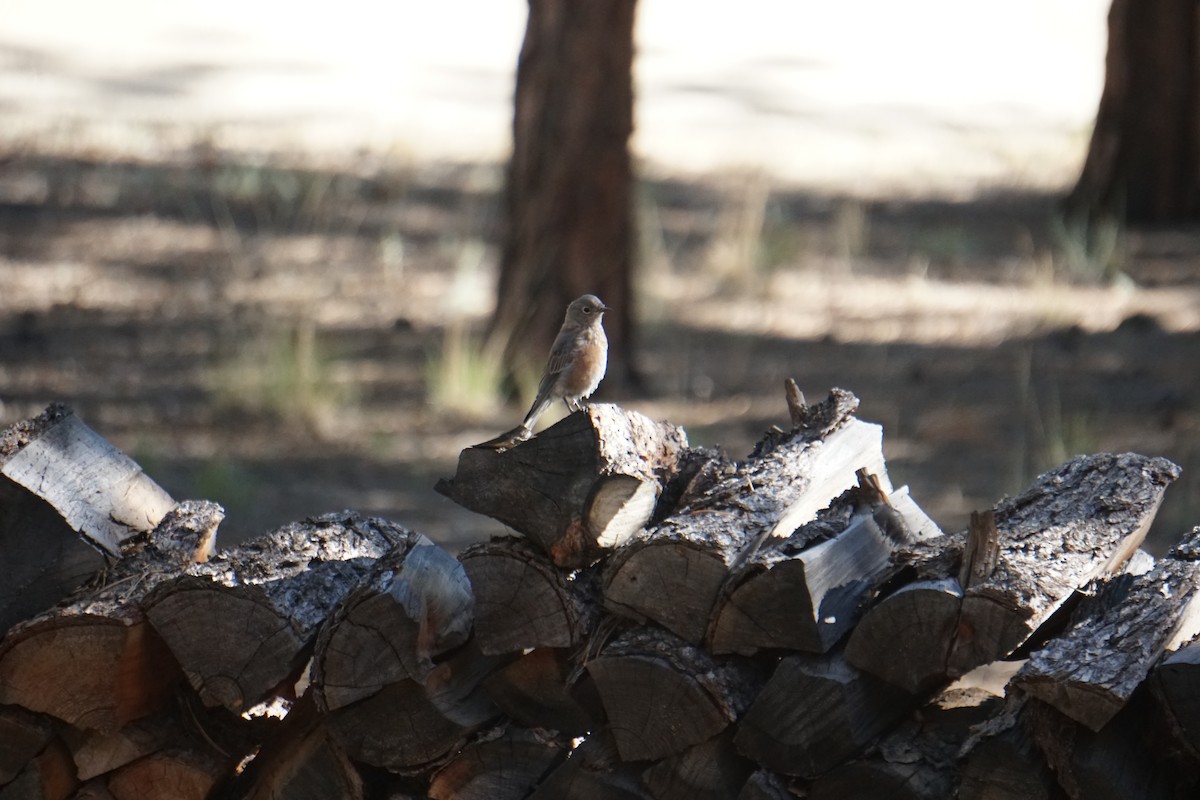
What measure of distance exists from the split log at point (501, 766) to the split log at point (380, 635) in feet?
0.76

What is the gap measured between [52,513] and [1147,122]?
9249 mm

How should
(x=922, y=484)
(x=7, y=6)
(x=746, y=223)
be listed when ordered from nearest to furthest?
(x=922, y=484) < (x=746, y=223) < (x=7, y=6)

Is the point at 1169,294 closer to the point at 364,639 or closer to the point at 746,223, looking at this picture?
the point at 746,223

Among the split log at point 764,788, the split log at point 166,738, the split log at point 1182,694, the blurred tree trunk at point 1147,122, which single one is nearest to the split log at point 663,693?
the split log at point 764,788

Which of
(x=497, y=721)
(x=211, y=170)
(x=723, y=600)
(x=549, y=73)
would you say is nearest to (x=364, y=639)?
(x=497, y=721)

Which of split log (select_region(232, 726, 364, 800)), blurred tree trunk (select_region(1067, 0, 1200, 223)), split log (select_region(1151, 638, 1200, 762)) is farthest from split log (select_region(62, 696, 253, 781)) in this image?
blurred tree trunk (select_region(1067, 0, 1200, 223))

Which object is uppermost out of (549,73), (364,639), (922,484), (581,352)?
(549,73)

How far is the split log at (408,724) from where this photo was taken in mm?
3191

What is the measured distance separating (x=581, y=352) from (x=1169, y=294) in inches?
267

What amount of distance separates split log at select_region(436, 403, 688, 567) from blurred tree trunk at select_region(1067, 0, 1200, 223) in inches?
339

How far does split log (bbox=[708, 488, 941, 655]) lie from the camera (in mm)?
2916

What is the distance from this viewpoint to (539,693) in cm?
327

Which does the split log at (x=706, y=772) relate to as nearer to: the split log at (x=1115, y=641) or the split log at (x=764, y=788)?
the split log at (x=764, y=788)

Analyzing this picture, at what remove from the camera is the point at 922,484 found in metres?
7.03
